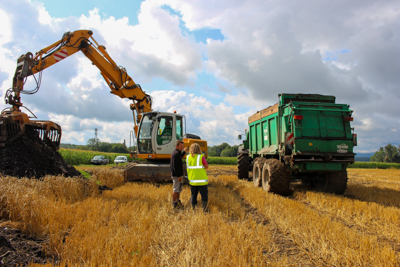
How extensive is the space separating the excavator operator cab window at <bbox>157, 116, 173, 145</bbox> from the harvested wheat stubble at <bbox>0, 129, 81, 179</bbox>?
10.9ft

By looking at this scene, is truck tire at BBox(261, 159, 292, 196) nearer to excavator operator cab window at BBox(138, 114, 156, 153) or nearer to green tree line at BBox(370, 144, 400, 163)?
excavator operator cab window at BBox(138, 114, 156, 153)

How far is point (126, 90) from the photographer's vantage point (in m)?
10.8

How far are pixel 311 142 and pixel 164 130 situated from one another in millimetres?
5226

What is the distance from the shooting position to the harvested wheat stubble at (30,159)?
731 cm

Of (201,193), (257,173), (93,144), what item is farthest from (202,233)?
(93,144)

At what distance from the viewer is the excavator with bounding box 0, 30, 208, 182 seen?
843cm

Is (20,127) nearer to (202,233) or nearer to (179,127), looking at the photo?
(179,127)

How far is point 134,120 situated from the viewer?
35.6ft

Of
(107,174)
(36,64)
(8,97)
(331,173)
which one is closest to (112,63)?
(36,64)

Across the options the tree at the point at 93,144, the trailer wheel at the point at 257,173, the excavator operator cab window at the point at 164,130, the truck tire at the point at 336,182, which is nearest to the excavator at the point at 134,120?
the excavator operator cab window at the point at 164,130

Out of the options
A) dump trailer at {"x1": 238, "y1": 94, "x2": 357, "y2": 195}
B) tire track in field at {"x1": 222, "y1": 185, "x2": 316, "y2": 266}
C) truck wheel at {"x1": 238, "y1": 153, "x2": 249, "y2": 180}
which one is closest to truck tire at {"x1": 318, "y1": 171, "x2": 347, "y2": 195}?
dump trailer at {"x1": 238, "y1": 94, "x2": 357, "y2": 195}

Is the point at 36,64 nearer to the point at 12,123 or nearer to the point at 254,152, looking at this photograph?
the point at 12,123

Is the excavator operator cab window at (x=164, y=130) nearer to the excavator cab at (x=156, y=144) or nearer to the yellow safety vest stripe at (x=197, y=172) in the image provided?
the excavator cab at (x=156, y=144)

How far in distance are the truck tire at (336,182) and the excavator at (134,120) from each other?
4.80 m
